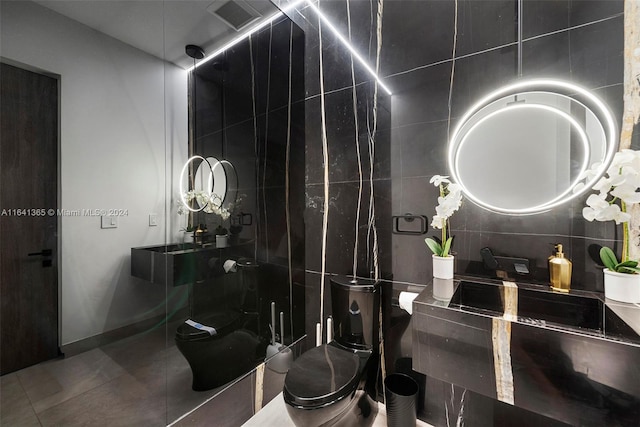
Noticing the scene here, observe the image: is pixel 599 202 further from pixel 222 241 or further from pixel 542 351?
pixel 222 241

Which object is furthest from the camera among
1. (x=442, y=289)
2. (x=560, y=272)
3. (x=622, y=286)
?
(x=442, y=289)

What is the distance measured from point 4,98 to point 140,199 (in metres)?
0.47

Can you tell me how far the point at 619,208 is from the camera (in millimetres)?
992

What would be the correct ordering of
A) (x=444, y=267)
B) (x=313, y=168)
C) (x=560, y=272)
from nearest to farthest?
(x=560, y=272)
(x=444, y=267)
(x=313, y=168)

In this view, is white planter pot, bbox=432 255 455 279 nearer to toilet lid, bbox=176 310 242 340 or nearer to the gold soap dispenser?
the gold soap dispenser

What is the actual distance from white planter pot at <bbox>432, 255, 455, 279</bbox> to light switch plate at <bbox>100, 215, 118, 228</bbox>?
4.81 ft

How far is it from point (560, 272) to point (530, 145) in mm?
614

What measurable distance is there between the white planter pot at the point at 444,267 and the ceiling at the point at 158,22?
1.58 meters

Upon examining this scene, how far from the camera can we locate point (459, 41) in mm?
1403

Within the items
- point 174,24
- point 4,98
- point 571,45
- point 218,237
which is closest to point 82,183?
point 4,98

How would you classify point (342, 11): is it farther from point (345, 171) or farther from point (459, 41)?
point (345, 171)

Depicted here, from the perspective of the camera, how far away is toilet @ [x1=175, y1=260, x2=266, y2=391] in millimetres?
1272

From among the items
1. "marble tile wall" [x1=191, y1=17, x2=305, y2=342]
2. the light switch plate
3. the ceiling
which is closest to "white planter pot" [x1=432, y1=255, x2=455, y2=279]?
"marble tile wall" [x1=191, y1=17, x2=305, y2=342]

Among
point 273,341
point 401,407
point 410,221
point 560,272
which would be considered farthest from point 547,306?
point 273,341
